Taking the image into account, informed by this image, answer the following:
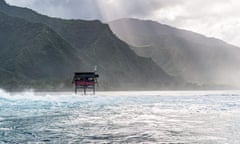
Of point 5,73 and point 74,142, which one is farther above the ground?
point 5,73

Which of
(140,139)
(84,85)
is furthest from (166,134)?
(84,85)

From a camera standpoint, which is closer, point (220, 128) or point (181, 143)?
point (181, 143)

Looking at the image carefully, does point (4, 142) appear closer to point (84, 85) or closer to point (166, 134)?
point (166, 134)

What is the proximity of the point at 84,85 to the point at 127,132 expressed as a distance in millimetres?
88793

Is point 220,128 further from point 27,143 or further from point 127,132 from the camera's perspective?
point 27,143

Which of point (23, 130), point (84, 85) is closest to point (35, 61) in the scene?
point (84, 85)

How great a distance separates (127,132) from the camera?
24.5m

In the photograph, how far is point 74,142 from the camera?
20172mm

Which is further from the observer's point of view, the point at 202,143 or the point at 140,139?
the point at 140,139

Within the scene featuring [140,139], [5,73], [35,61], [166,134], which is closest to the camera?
[140,139]

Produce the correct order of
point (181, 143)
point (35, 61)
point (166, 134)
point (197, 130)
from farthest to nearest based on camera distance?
point (35, 61) → point (197, 130) → point (166, 134) → point (181, 143)

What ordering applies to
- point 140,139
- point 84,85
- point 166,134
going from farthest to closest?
point 84,85 → point 166,134 → point 140,139

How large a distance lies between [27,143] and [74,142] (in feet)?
8.62

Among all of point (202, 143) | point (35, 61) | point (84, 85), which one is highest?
point (35, 61)
